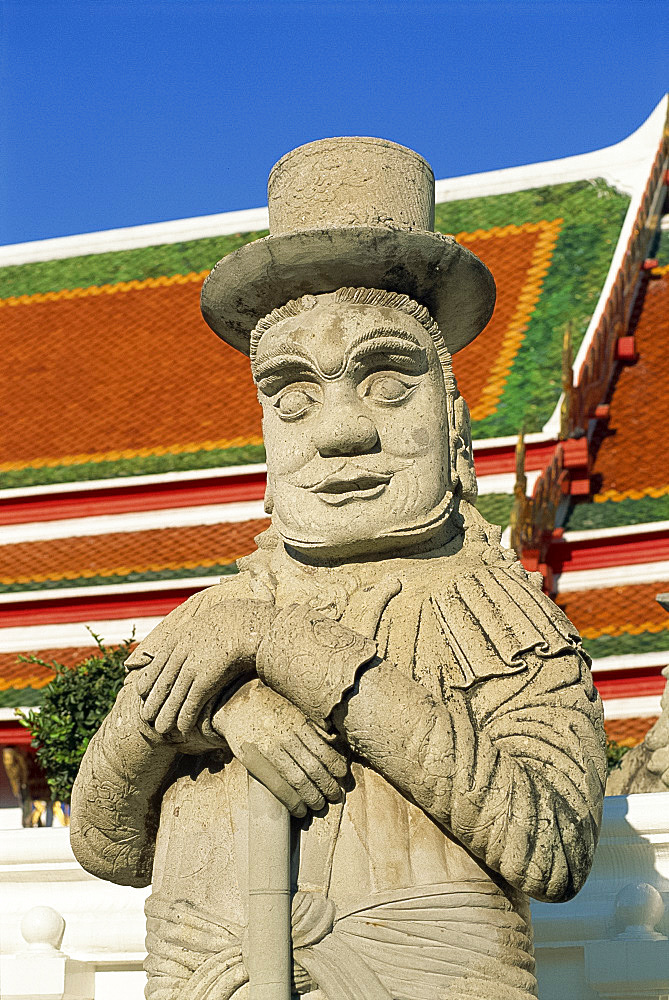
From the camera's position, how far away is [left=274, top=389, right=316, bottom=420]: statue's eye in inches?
181

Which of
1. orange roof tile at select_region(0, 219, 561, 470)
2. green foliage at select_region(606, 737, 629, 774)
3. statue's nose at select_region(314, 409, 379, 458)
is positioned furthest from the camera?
orange roof tile at select_region(0, 219, 561, 470)

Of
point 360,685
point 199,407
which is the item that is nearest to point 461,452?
point 360,685

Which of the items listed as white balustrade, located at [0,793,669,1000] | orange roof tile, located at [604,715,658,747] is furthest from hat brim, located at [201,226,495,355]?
orange roof tile, located at [604,715,658,747]

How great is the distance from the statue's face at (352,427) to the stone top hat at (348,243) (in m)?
Result: 0.12

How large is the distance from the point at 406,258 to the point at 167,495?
405 inches

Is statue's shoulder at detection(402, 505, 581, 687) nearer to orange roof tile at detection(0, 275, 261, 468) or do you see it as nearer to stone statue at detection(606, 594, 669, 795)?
stone statue at detection(606, 594, 669, 795)

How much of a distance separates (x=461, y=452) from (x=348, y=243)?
79cm

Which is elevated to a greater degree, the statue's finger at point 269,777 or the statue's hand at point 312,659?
the statue's hand at point 312,659

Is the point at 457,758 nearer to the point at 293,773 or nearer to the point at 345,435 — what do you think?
the point at 293,773

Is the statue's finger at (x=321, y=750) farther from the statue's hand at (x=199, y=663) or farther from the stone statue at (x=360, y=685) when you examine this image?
the statue's hand at (x=199, y=663)

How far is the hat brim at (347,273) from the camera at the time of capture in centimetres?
445

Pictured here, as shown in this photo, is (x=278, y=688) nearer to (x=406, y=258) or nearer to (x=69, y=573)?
(x=406, y=258)

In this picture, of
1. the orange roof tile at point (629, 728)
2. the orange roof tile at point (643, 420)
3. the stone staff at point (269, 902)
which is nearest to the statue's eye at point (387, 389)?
the stone staff at point (269, 902)

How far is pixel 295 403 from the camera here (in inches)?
181
